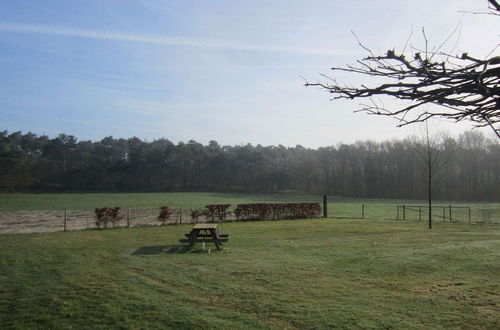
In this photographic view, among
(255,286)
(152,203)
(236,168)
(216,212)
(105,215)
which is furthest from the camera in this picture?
(236,168)

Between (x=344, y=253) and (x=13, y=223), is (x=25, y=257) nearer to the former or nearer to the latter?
(x=344, y=253)

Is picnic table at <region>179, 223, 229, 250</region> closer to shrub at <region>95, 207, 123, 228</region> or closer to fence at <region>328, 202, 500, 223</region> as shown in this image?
shrub at <region>95, 207, 123, 228</region>

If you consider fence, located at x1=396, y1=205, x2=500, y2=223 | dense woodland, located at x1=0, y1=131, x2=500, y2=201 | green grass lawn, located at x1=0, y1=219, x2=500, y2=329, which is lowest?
green grass lawn, located at x1=0, y1=219, x2=500, y2=329

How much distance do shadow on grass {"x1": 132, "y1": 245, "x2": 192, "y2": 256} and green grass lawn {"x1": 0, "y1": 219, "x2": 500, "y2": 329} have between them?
0.04 m

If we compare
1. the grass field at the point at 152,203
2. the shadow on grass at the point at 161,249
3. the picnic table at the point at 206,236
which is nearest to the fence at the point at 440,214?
the grass field at the point at 152,203

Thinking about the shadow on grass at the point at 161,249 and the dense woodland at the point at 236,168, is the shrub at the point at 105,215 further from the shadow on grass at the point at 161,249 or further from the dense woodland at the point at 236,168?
the dense woodland at the point at 236,168

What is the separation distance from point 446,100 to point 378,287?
6.93m

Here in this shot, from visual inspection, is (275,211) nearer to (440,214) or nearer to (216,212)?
(216,212)

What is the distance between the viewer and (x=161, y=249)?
1414cm

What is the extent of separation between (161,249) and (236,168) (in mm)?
84261

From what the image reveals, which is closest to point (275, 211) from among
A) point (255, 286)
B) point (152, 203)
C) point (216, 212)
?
point (216, 212)

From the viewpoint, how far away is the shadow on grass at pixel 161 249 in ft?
43.9

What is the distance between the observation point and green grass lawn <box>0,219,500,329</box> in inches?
249

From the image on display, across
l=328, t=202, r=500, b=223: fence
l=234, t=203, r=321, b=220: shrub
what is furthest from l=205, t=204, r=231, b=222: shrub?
l=328, t=202, r=500, b=223: fence
